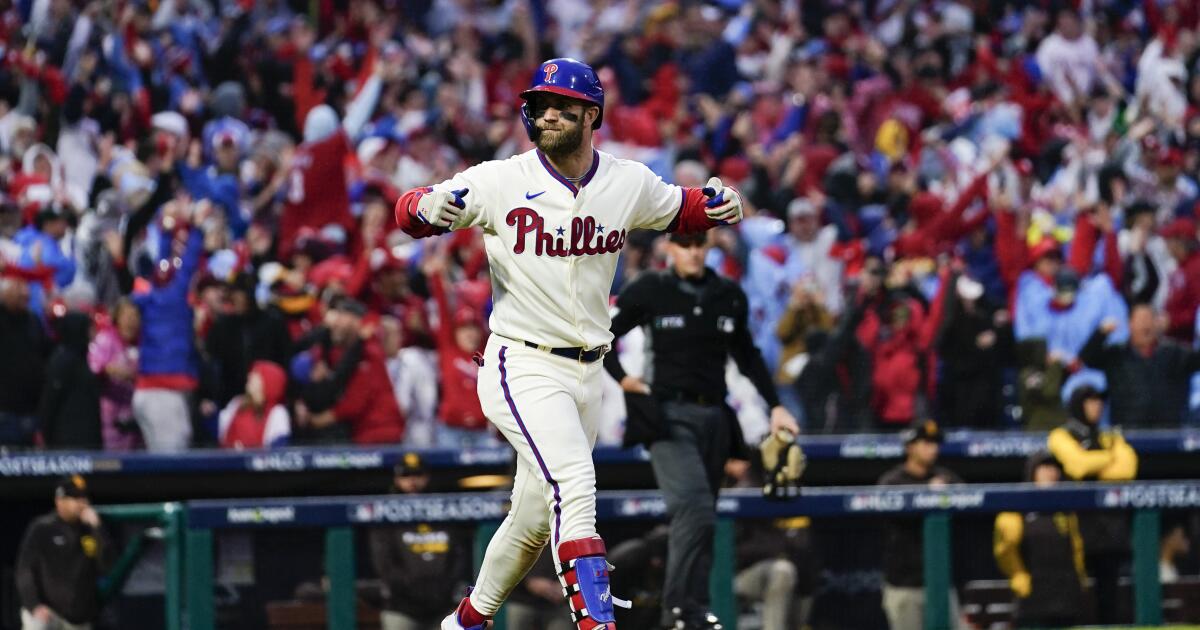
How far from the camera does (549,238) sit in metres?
5.48

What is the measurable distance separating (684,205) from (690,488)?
153 cm

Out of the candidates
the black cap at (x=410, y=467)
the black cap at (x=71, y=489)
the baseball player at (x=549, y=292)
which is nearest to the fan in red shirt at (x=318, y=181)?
the black cap at (x=410, y=467)

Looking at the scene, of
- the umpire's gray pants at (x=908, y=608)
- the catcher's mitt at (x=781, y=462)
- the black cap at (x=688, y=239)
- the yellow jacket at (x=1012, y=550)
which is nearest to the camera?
the black cap at (x=688, y=239)

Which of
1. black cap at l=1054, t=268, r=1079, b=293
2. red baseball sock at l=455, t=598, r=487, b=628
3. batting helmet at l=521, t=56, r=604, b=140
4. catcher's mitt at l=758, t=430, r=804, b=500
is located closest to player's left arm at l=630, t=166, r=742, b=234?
batting helmet at l=521, t=56, r=604, b=140

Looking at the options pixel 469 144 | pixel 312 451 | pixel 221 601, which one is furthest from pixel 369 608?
pixel 469 144

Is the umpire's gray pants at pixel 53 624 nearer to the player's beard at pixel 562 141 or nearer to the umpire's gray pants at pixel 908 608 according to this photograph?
the umpire's gray pants at pixel 908 608

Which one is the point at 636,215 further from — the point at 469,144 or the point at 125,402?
the point at 469,144

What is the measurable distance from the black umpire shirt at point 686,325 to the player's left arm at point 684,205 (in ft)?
4.43

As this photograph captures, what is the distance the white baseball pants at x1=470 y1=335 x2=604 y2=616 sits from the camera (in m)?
5.36

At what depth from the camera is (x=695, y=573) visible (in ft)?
22.8

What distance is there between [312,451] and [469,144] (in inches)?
187

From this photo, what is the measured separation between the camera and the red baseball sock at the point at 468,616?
5719 mm

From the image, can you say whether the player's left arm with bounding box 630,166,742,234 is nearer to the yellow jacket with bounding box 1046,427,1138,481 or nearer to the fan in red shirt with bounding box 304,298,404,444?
the yellow jacket with bounding box 1046,427,1138,481

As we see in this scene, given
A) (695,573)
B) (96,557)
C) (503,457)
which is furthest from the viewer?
(503,457)
